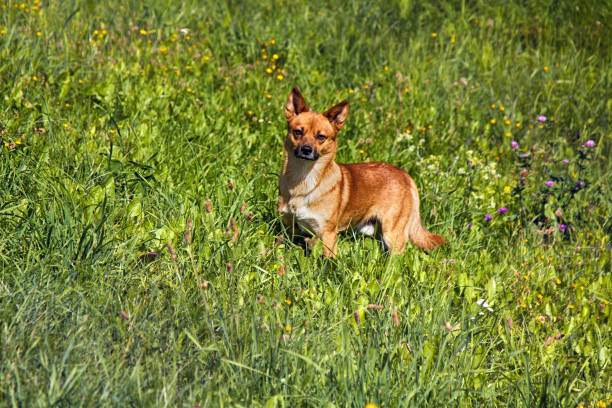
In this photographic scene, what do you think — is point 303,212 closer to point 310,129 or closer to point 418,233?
point 310,129

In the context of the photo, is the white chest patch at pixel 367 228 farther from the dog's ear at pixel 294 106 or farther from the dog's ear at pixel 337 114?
the dog's ear at pixel 294 106

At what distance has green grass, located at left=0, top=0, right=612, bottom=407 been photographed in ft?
8.46

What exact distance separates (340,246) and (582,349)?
1.63 m

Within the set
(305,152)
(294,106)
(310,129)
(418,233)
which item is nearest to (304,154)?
(305,152)

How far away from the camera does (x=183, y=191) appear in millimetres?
4172

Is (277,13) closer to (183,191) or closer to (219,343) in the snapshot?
(183,191)

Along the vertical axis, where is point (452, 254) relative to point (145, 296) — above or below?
below

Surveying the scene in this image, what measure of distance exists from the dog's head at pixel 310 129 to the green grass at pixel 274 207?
518 mm

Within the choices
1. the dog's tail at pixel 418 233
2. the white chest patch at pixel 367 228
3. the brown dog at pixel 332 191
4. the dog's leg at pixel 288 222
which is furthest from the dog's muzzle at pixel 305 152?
the dog's tail at pixel 418 233

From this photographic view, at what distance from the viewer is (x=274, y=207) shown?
14.9ft

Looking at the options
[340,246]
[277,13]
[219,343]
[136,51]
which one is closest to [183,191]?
[340,246]

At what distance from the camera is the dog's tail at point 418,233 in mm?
4398

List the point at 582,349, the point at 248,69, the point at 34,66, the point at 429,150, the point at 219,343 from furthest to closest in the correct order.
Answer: the point at 248,69 → the point at 429,150 → the point at 34,66 → the point at 582,349 → the point at 219,343

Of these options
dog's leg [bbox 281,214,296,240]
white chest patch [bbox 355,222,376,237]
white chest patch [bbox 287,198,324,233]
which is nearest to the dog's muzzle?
white chest patch [bbox 287,198,324,233]
